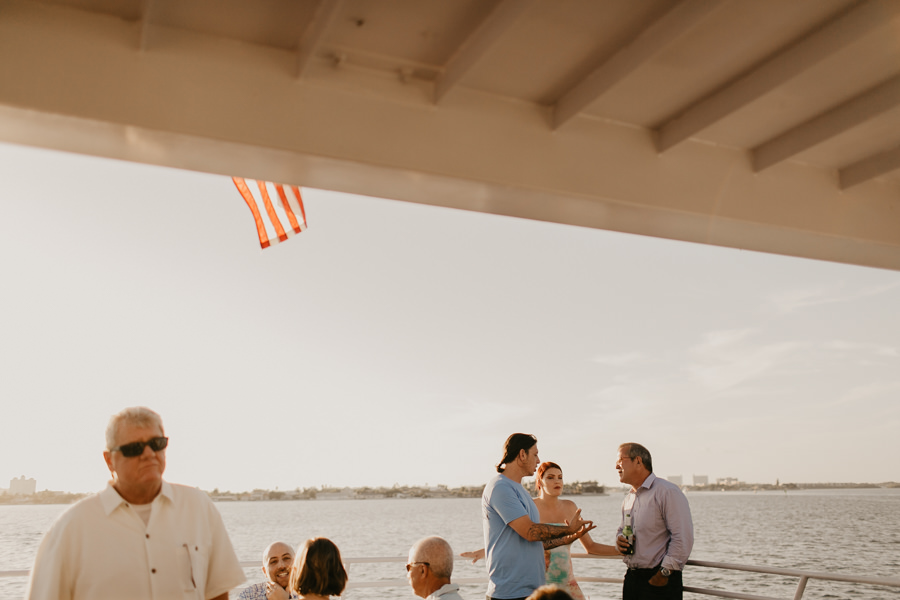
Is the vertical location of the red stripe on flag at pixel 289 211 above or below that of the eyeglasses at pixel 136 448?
above

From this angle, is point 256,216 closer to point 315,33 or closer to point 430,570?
point 315,33

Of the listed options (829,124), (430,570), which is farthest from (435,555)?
(829,124)

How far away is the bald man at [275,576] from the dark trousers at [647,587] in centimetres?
164

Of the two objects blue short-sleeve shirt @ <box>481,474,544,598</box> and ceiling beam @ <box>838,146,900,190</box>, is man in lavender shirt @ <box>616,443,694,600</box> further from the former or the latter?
ceiling beam @ <box>838,146,900,190</box>

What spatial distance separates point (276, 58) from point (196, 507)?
57.6 inches

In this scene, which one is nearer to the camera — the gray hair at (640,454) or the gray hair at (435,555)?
the gray hair at (435,555)

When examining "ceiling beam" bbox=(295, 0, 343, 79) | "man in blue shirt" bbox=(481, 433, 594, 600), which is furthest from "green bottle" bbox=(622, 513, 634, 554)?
"ceiling beam" bbox=(295, 0, 343, 79)

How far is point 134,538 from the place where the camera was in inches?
74.6

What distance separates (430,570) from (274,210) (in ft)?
6.41

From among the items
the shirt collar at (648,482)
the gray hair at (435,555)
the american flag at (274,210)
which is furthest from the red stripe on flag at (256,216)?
the shirt collar at (648,482)

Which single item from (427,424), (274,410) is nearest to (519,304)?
(427,424)

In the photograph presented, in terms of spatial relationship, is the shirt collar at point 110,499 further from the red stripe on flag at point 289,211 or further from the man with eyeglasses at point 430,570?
the red stripe on flag at point 289,211

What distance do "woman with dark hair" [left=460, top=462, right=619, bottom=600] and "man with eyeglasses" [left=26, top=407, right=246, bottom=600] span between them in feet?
5.98

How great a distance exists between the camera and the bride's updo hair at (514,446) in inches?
118
